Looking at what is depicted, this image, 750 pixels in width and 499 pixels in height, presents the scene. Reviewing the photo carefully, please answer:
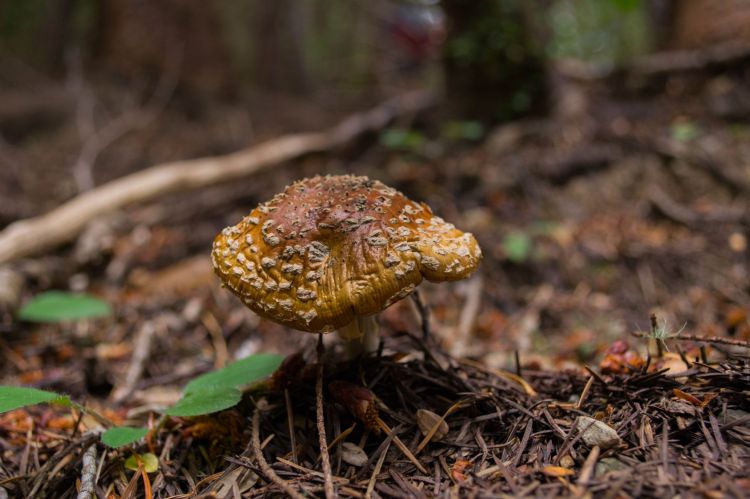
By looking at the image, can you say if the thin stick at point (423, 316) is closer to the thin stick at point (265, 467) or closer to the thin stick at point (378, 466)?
the thin stick at point (378, 466)

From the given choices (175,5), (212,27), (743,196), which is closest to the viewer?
(743,196)

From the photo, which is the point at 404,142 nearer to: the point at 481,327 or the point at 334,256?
the point at 481,327

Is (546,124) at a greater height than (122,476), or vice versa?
(546,124)

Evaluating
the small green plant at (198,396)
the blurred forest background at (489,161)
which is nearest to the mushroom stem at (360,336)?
the small green plant at (198,396)

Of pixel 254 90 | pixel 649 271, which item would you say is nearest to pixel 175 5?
pixel 254 90

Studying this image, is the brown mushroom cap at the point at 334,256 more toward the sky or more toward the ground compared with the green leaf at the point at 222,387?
more toward the sky

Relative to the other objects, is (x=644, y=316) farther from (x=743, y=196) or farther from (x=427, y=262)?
(x=427, y=262)

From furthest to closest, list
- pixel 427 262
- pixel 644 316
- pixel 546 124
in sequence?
pixel 546 124, pixel 644 316, pixel 427 262

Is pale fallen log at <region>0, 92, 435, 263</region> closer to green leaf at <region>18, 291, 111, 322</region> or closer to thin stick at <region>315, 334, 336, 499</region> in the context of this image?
green leaf at <region>18, 291, 111, 322</region>
